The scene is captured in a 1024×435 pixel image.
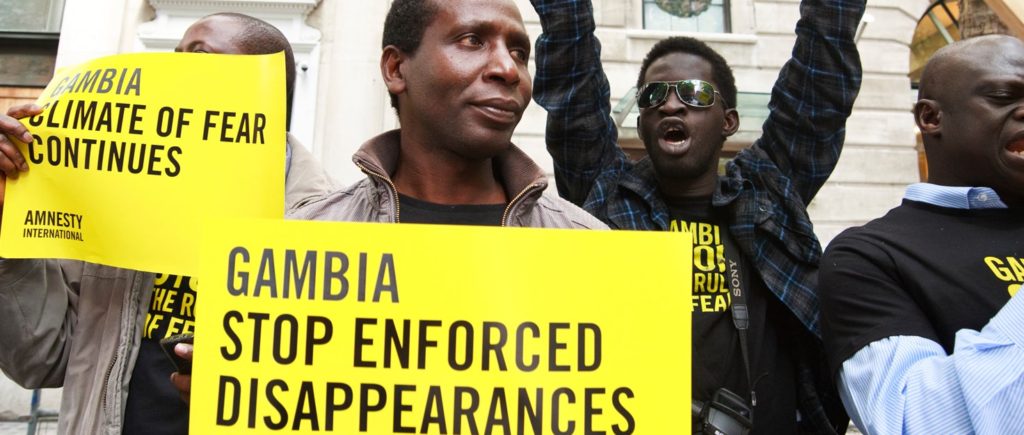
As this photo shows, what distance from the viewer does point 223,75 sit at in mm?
1716

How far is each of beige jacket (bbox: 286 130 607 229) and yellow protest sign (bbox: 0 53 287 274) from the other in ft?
0.51

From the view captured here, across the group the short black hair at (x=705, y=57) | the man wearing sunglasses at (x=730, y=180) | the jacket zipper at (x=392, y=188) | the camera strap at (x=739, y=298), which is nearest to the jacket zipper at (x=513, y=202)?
the jacket zipper at (x=392, y=188)

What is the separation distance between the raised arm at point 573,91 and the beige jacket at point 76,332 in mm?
1416

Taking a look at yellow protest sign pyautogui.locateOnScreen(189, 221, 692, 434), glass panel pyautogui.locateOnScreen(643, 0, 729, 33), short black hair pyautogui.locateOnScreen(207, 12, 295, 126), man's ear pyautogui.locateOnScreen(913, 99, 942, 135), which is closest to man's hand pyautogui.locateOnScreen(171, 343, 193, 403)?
yellow protest sign pyautogui.locateOnScreen(189, 221, 692, 434)

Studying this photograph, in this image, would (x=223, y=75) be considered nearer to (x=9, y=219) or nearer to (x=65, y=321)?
(x=9, y=219)

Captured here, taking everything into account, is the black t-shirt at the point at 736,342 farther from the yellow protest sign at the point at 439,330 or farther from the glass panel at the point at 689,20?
the glass panel at the point at 689,20

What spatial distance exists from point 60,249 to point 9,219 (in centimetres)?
12

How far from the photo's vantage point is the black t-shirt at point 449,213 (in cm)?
173

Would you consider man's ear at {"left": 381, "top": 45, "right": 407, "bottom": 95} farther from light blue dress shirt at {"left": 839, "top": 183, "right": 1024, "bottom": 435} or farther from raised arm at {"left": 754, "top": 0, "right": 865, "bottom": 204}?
raised arm at {"left": 754, "top": 0, "right": 865, "bottom": 204}

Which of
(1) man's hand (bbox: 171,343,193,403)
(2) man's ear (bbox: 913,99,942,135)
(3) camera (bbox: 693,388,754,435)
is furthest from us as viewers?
(3) camera (bbox: 693,388,754,435)

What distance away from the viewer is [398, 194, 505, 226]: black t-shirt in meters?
1.73

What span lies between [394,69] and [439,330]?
84 centimetres

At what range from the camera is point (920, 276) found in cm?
169

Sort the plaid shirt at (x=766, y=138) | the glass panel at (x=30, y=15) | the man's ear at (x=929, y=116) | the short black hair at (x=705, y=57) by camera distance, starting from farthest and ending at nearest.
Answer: the glass panel at (x=30, y=15) → the short black hair at (x=705, y=57) → the plaid shirt at (x=766, y=138) → the man's ear at (x=929, y=116)
